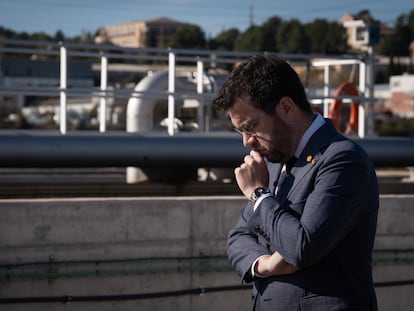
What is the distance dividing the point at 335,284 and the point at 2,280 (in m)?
3.28

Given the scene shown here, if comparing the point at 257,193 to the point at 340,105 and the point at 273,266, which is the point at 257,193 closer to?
the point at 273,266

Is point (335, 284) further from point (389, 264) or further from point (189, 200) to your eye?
point (389, 264)

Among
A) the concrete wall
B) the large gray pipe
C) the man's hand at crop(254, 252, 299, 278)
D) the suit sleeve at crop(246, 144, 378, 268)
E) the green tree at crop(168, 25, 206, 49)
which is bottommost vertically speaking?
the concrete wall

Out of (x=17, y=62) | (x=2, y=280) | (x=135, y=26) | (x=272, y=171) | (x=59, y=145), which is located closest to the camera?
(x=272, y=171)

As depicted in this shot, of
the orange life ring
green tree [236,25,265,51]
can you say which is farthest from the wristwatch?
green tree [236,25,265,51]

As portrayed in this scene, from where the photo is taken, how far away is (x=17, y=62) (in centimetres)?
6056

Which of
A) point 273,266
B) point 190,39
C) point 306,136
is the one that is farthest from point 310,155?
point 190,39

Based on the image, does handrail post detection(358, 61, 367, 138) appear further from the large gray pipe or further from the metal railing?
the large gray pipe

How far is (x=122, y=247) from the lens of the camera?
18.9 feet

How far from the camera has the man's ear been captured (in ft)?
9.61

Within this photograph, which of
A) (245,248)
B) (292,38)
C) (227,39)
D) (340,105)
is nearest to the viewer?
(245,248)

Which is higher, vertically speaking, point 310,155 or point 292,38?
point 292,38

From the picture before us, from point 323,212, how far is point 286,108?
430mm

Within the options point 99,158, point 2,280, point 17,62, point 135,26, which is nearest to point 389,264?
point 2,280
